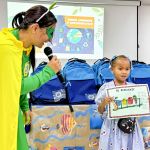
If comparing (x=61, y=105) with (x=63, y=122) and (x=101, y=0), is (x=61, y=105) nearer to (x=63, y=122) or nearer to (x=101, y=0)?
(x=63, y=122)

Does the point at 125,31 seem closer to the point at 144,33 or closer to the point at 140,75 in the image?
the point at 144,33

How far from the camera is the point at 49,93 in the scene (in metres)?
2.58

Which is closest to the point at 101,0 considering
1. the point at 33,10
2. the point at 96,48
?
the point at 96,48

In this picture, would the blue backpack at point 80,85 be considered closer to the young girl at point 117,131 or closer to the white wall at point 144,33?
the young girl at point 117,131

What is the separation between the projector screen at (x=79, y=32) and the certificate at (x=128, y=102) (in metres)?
2.70

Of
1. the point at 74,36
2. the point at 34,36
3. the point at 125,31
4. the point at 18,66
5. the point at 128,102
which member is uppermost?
the point at 125,31

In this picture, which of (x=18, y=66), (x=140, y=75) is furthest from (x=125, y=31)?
(x=18, y=66)

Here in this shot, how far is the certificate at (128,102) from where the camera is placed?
2285mm

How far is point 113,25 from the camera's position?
17.0ft

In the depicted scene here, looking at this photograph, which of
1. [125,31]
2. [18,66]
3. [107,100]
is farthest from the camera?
[125,31]

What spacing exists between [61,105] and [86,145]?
0.41 m

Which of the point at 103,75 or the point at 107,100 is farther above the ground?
the point at 103,75

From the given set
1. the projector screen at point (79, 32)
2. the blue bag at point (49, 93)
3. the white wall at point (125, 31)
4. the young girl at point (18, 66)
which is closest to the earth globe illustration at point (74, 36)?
the projector screen at point (79, 32)

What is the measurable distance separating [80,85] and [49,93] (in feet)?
0.89
